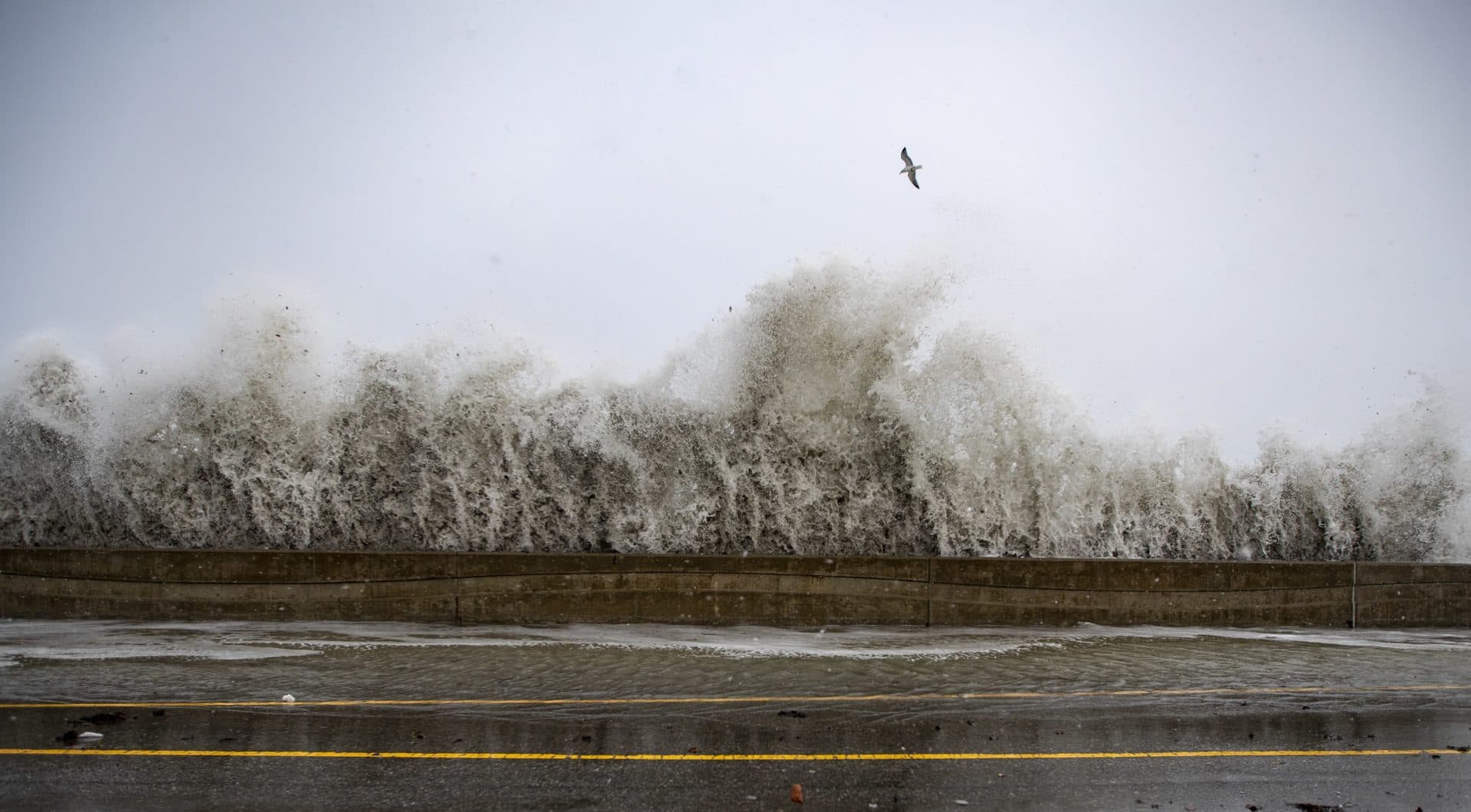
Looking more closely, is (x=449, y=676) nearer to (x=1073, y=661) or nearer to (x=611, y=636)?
(x=611, y=636)

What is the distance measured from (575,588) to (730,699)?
345 centimetres

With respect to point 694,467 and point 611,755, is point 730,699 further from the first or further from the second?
point 694,467

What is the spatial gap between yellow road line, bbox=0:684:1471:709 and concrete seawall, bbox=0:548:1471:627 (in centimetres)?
283

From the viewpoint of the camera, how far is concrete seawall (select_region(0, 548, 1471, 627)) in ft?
29.4

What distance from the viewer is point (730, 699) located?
19.6 feet

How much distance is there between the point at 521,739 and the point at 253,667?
9.87 ft

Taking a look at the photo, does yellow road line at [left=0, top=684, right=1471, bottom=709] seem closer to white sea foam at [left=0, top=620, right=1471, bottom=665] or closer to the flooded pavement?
the flooded pavement

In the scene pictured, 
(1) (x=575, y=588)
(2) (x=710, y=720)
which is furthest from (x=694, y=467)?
(2) (x=710, y=720)

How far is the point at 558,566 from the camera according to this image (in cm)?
→ 907

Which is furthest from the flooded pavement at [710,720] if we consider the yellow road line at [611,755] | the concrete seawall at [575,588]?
the concrete seawall at [575,588]

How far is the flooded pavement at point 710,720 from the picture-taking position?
4184 mm

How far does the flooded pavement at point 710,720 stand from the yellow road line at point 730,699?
3 centimetres

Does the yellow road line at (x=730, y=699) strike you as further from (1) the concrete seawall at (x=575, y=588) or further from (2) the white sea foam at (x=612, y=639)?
(1) the concrete seawall at (x=575, y=588)

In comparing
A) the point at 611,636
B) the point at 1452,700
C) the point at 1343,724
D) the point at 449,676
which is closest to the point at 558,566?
the point at 611,636
